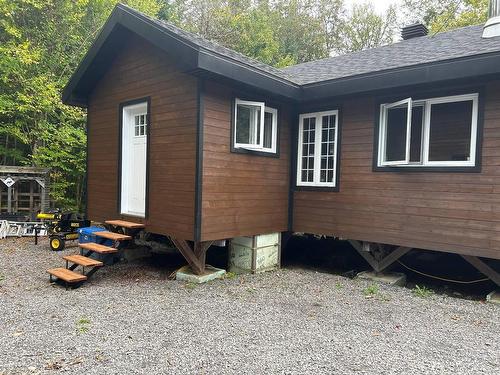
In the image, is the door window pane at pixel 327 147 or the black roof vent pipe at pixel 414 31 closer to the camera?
the door window pane at pixel 327 147

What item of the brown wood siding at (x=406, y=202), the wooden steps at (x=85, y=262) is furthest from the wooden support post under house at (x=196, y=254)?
the brown wood siding at (x=406, y=202)

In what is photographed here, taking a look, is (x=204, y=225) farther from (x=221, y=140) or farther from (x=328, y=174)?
(x=328, y=174)

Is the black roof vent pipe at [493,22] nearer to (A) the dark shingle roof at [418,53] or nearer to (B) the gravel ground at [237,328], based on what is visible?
(A) the dark shingle roof at [418,53]

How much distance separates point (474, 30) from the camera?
7.25m

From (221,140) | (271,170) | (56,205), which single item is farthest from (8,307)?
(56,205)

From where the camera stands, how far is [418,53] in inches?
249

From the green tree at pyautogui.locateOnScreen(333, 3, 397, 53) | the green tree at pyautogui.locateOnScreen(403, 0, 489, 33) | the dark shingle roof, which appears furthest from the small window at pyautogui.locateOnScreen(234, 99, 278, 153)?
the green tree at pyautogui.locateOnScreen(333, 3, 397, 53)

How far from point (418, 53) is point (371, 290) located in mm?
4095

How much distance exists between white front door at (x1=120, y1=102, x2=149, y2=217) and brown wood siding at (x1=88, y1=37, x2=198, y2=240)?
0.20 m

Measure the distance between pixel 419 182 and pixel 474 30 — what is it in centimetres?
400

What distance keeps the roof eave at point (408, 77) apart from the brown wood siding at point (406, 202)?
0.35 metres

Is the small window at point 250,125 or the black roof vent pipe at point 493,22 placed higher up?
the black roof vent pipe at point 493,22

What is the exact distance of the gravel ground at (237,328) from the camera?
2.94 m

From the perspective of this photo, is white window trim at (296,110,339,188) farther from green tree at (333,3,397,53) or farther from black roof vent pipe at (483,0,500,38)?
green tree at (333,3,397,53)
